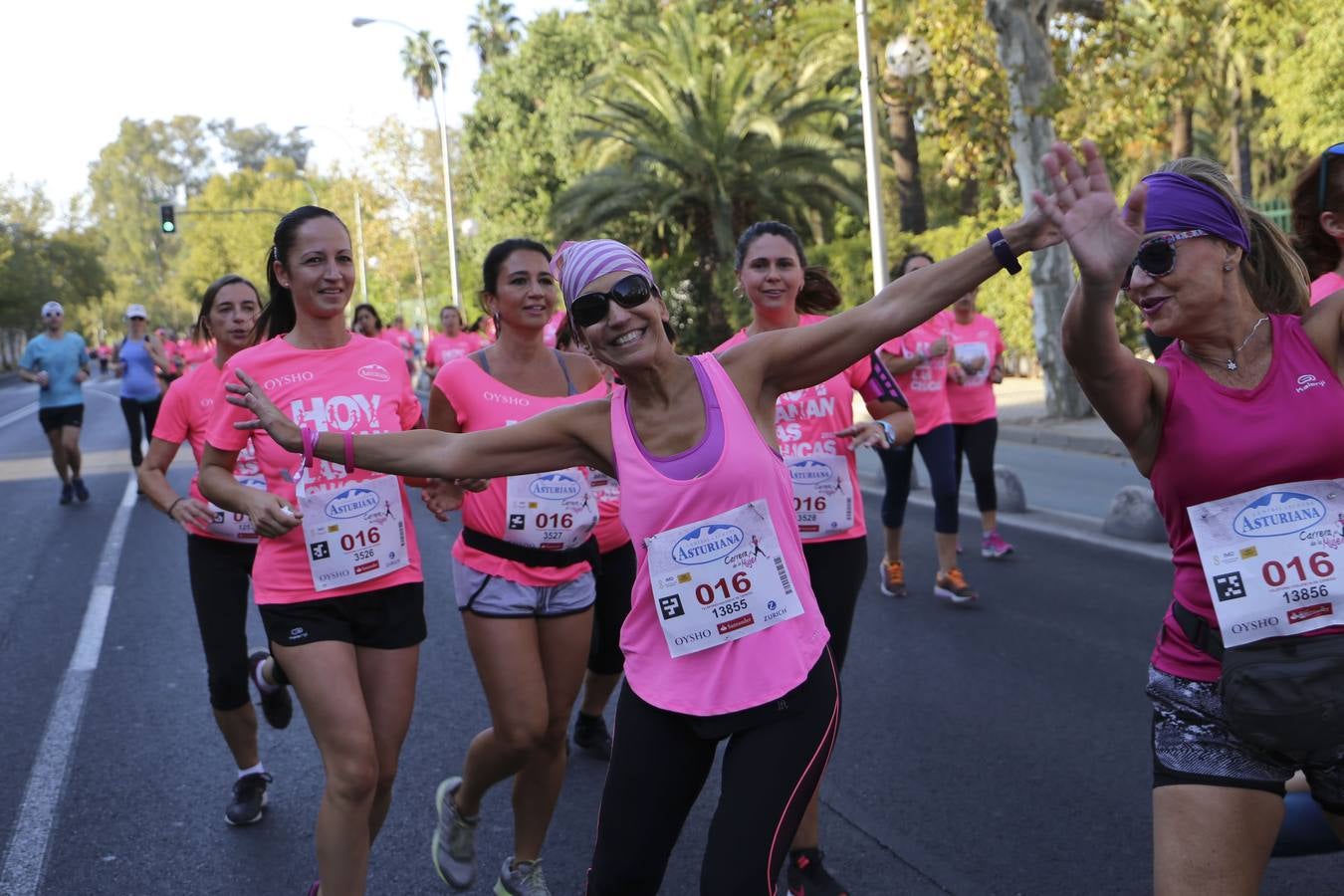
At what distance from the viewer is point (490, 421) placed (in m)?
4.54

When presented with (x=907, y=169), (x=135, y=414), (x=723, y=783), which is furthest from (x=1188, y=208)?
(x=907, y=169)

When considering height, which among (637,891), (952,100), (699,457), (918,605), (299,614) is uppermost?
(952,100)

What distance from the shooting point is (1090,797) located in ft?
16.2

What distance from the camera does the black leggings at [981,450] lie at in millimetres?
9273

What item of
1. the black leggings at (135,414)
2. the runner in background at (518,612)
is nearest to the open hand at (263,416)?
the runner in background at (518,612)

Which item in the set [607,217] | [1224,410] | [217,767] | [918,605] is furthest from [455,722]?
[607,217]

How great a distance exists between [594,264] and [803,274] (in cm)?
195

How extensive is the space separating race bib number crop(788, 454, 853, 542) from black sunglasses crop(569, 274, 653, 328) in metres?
1.51

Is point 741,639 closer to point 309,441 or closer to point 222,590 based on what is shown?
point 309,441

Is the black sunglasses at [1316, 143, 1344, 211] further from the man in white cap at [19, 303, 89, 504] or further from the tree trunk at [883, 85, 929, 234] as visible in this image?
the tree trunk at [883, 85, 929, 234]

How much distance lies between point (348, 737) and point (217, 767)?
239 cm

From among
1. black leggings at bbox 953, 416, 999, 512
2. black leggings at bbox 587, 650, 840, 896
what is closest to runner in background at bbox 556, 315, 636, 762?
black leggings at bbox 587, 650, 840, 896

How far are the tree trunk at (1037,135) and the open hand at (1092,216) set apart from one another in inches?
585

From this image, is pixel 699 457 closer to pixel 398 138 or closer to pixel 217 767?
pixel 217 767
